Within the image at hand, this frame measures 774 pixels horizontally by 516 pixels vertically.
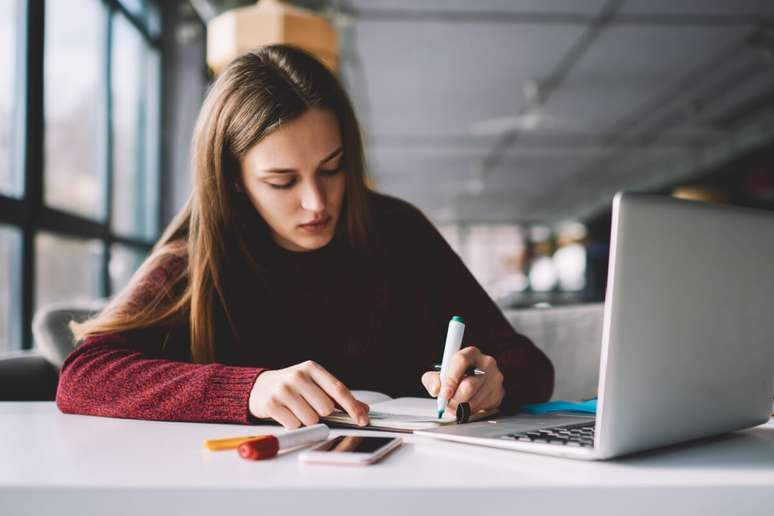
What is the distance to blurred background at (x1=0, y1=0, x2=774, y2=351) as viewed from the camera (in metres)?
2.35

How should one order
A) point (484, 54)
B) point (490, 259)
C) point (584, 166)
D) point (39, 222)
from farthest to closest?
point (490, 259), point (584, 166), point (484, 54), point (39, 222)

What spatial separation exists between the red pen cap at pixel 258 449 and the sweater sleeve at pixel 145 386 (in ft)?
0.62

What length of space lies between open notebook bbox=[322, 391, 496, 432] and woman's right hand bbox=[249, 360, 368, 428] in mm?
29

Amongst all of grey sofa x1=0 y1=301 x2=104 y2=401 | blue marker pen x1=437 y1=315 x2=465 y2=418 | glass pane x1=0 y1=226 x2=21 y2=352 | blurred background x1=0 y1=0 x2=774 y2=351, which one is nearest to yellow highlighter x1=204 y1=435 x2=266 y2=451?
blue marker pen x1=437 y1=315 x2=465 y2=418

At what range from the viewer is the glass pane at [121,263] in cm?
334

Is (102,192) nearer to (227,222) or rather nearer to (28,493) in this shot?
(227,222)

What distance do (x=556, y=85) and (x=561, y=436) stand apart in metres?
5.55

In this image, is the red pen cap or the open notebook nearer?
the red pen cap

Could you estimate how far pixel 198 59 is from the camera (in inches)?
162

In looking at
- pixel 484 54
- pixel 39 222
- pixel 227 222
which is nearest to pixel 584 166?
pixel 484 54

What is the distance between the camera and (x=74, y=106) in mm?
2943

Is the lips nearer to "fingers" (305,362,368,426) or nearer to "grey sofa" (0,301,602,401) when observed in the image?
"fingers" (305,362,368,426)

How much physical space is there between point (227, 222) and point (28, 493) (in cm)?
74

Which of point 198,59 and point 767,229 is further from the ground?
point 198,59
